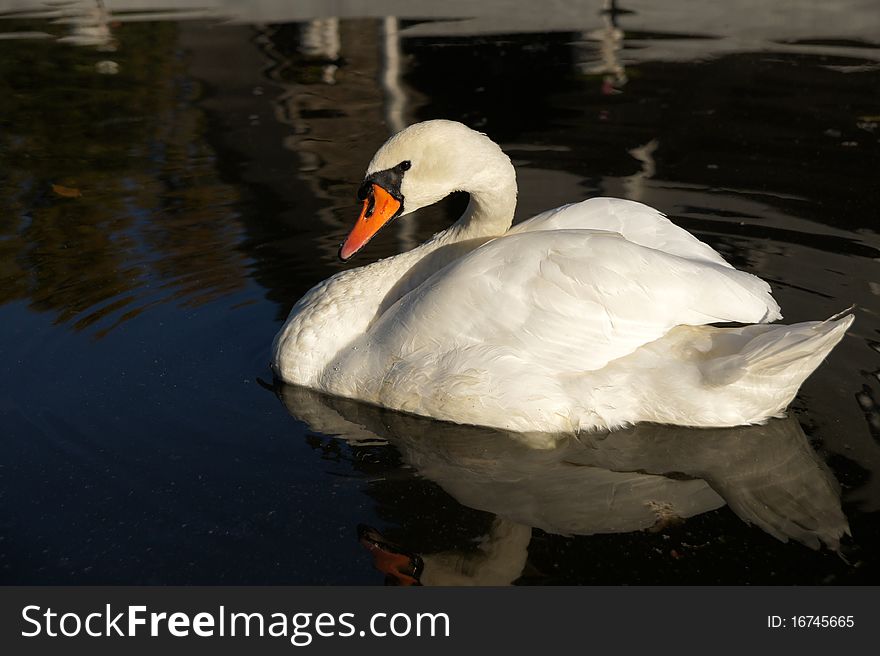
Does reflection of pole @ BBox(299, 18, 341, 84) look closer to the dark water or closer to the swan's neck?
the dark water

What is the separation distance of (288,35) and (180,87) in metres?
3.83

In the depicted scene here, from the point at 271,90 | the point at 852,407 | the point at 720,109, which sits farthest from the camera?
the point at 271,90

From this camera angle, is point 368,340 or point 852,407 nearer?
point 852,407

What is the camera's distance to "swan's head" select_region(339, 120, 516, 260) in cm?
584

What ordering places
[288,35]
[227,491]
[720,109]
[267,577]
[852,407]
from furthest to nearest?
1. [288,35]
2. [720,109]
3. [852,407]
4. [227,491]
5. [267,577]

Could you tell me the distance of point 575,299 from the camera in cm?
525

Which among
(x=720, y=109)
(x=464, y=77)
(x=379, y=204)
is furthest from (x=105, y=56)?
(x=379, y=204)

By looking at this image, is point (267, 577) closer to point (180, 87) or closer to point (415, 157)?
point (415, 157)

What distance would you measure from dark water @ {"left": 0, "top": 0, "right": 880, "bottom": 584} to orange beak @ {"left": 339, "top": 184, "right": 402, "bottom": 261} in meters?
0.85

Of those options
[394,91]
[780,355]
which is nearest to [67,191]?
[394,91]

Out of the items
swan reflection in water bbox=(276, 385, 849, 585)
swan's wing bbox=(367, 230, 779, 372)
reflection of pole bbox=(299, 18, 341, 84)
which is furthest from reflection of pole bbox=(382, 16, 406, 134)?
swan reflection in water bbox=(276, 385, 849, 585)

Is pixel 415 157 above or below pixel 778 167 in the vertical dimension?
above

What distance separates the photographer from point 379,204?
19.6ft

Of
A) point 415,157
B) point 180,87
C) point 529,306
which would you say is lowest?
point 180,87
